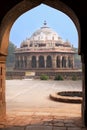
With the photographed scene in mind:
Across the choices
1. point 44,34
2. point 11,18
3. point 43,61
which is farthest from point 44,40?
point 11,18

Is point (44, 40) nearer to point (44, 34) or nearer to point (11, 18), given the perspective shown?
point (44, 34)

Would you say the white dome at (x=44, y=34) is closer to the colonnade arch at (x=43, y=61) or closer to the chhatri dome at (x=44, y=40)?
the chhatri dome at (x=44, y=40)

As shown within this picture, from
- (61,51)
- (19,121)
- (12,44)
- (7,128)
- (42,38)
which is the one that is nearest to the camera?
(7,128)

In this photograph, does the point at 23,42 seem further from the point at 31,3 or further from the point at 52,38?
the point at 31,3

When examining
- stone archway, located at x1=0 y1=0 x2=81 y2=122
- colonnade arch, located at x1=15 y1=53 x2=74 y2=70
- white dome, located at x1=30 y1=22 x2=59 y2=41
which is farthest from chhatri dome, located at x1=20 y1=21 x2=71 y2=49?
stone archway, located at x1=0 y1=0 x2=81 y2=122

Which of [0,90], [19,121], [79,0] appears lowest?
[19,121]

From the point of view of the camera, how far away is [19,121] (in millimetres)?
5484

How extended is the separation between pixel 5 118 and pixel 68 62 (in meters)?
32.5

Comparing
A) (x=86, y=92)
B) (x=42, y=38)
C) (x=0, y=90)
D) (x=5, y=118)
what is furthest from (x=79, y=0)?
(x=42, y=38)

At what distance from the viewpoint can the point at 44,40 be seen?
3812 centimetres

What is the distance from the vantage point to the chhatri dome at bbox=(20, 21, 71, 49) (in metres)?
37.4

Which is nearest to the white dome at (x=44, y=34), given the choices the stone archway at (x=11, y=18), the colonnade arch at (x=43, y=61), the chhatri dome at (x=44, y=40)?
the chhatri dome at (x=44, y=40)

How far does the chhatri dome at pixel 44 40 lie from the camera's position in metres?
37.4

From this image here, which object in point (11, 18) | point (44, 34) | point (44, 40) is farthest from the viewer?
point (44, 34)
